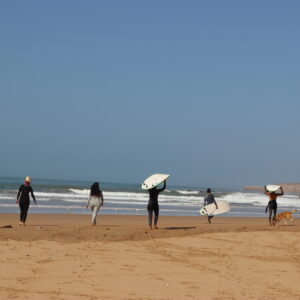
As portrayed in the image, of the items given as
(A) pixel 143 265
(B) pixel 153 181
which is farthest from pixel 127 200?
(A) pixel 143 265

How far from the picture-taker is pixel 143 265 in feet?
31.5

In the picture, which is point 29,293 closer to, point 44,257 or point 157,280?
point 157,280

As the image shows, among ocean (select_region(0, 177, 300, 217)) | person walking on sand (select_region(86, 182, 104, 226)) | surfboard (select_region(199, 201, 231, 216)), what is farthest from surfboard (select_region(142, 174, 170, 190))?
ocean (select_region(0, 177, 300, 217))

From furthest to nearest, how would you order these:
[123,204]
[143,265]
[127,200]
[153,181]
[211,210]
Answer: [127,200], [123,204], [211,210], [153,181], [143,265]

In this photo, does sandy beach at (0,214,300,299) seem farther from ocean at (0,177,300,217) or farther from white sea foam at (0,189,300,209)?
white sea foam at (0,189,300,209)

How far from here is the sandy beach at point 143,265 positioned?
765 cm

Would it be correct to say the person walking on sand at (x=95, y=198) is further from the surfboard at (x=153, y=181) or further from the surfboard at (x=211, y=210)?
the surfboard at (x=211, y=210)

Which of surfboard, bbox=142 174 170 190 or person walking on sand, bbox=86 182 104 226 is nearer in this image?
surfboard, bbox=142 174 170 190

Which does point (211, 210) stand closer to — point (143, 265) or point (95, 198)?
point (95, 198)

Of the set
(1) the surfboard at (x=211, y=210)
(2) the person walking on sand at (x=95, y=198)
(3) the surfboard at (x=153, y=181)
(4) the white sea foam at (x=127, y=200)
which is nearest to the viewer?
(3) the surfboard at (x=153, y=181)

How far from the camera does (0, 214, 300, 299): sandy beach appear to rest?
7.65 metres

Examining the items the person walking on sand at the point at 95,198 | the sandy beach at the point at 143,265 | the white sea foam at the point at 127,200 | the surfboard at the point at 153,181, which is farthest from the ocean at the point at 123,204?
the sandy beach at the point at 143,265

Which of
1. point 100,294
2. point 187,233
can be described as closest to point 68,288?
point 100,294

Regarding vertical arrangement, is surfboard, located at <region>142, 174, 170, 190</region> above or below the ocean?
above
